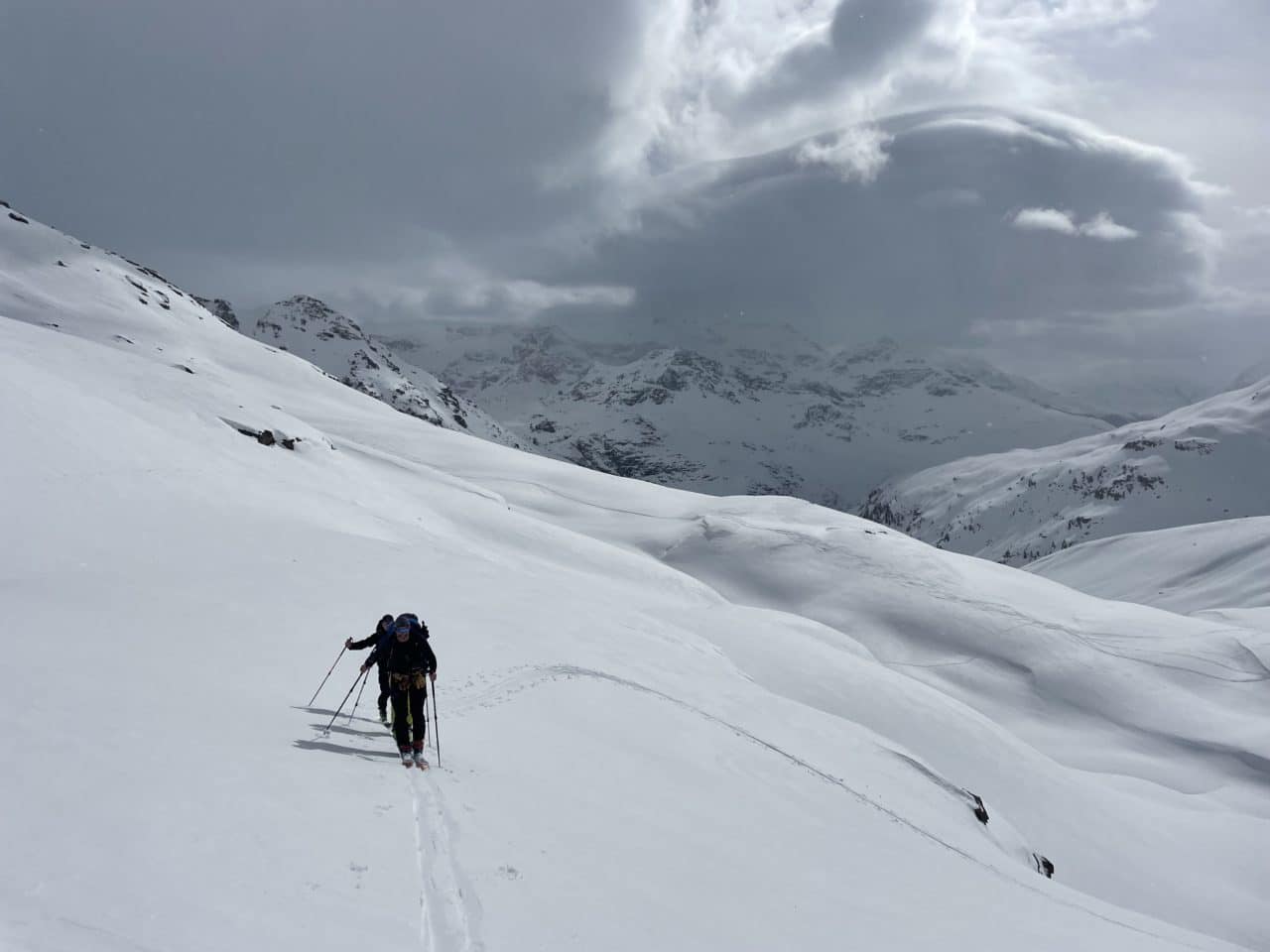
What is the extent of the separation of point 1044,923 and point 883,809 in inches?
210

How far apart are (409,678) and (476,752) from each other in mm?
1756

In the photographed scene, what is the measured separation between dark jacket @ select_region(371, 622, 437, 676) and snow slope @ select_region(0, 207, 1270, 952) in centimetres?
133

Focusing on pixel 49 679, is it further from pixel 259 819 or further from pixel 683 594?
pixel 683 594

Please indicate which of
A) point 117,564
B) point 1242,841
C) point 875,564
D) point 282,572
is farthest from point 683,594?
point 117,564

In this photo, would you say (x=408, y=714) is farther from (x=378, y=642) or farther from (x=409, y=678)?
(x=378, y=642)

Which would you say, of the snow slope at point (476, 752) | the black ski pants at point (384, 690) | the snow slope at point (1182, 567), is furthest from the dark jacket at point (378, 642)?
the snow slope at point (1182, 567)

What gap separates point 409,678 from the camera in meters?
12.6

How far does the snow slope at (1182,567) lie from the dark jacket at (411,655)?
452ft

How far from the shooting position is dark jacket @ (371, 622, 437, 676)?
498 inches

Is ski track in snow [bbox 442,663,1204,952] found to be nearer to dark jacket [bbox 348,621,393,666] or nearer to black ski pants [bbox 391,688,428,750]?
black ski pants [bbox 391,688,428,750]

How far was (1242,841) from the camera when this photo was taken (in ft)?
139

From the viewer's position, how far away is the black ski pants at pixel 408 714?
11734 millimetres

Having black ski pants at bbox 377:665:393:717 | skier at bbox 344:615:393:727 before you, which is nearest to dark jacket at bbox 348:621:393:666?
skier at bbox 344:615:393:727

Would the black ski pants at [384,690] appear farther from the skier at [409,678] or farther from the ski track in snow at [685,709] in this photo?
the ski track in snow at [685,709]
